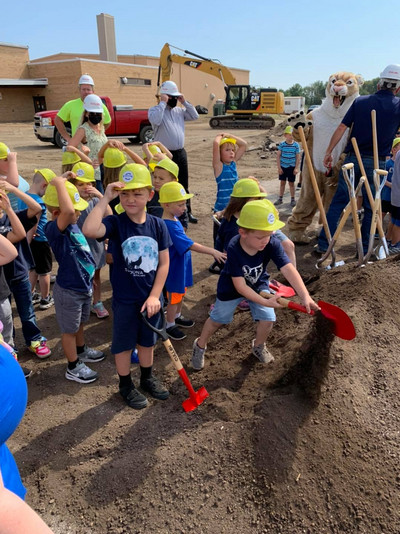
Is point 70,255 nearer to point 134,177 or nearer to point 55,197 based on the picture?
point 55,197

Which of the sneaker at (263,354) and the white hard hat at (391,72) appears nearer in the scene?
the sneaker at (263,354)

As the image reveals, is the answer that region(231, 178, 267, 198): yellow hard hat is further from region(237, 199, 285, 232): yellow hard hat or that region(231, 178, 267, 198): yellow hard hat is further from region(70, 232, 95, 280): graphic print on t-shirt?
region(70, 232, 95, 280): graphic print on t-shirt

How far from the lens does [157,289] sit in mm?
2844

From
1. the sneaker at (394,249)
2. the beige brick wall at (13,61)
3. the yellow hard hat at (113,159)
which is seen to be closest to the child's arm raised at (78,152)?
the yellow hard hat at (113,159)

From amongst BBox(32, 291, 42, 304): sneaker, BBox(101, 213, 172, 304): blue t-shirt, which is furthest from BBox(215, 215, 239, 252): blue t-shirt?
BBox(32, 291, 42, 304): sneaker

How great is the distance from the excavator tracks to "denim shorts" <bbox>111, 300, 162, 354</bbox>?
24150mm

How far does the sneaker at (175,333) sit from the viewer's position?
13.4ft

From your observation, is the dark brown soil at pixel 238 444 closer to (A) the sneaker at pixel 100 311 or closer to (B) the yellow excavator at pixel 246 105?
(A) the sneaker at pixel 100 311

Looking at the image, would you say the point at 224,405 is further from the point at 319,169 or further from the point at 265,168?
the point at 265,168

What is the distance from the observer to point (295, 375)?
296 cm

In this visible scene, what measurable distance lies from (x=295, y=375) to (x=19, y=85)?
113ft

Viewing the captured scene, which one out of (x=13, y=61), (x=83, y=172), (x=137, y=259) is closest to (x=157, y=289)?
(x=137, y=259)

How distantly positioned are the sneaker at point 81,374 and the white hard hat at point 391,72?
4860 mm

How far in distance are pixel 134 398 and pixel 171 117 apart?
464 centimetres
